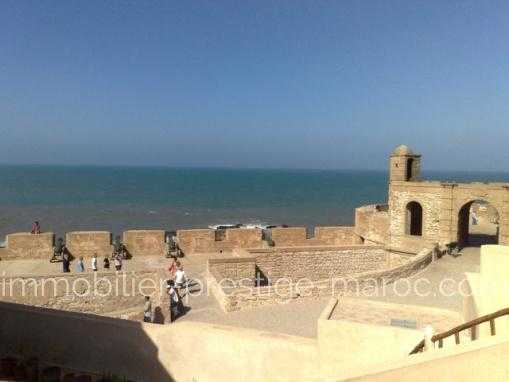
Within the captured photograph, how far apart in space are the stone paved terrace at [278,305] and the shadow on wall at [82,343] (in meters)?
5.06

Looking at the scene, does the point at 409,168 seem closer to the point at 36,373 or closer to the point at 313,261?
the point at 313,261

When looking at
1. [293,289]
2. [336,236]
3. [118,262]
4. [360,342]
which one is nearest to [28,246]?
[118,262]

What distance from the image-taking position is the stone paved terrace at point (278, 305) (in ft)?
35.0

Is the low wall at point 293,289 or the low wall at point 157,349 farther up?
the low wall at point 157,349

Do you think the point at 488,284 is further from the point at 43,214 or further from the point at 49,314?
the point at 43,214

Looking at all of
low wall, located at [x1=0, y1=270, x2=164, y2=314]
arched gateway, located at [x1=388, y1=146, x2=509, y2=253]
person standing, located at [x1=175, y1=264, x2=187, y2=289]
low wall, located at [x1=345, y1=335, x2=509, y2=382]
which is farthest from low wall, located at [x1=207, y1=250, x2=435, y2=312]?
low wall, located at [x1=345, y1=335, x2=509, y2=382]

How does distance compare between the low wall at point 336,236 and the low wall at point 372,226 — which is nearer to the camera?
the low wall at point 372,226

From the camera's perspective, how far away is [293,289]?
12.2m

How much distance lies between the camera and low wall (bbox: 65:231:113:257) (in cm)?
1694

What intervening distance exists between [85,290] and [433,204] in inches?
547

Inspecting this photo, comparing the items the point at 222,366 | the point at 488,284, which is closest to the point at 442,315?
the point at 488,284

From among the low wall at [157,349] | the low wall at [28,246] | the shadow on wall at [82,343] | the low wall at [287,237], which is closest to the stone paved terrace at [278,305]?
the low wall at [28,246]

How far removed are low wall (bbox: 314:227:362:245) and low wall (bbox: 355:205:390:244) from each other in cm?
30

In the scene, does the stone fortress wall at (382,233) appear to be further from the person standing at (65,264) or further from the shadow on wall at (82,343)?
the shadow on wall at (82,343)
